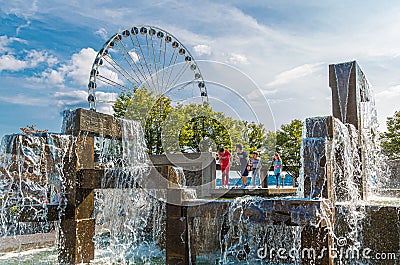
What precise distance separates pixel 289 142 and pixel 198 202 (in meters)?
24.3

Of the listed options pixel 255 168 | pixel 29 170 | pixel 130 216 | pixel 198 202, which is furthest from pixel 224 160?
pixel 29 170

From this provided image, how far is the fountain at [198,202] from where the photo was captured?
6180 millimetres

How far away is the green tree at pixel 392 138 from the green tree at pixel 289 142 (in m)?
7.05

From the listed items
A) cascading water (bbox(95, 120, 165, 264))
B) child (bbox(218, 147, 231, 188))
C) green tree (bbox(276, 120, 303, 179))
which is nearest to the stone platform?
child (bbox(218, 147, 231, 188))

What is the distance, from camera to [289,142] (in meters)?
30.2

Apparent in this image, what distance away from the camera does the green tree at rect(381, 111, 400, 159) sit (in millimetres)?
21803

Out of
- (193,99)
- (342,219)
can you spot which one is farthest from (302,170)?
(193,99)

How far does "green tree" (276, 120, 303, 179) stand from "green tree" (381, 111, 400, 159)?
7.05m

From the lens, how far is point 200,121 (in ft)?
77.2

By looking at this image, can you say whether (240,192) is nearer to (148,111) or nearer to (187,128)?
(187,128)

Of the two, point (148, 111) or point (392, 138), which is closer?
point (392, 138)

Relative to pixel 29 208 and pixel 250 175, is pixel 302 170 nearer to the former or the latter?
pixel 29 208

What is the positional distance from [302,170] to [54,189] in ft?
16.7

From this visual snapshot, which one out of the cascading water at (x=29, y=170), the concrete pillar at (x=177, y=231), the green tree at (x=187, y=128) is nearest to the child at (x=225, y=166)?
the concrete pillar at (x=177, y=231)
